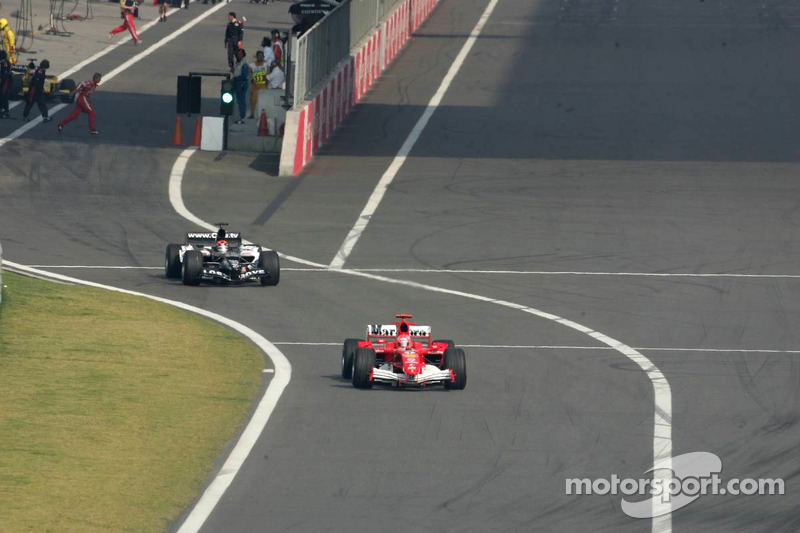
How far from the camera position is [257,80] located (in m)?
45.3

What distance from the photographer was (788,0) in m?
73.6

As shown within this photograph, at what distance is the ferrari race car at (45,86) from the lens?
48219 millimetres

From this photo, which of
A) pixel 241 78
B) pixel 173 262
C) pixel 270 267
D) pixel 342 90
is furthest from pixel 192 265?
pixel 342 90

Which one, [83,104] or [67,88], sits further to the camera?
[67,88]

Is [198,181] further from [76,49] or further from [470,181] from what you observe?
[76,49]

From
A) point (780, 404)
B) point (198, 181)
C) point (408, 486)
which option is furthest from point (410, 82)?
point (408, 486)

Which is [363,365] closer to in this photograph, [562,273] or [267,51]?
[562,273]

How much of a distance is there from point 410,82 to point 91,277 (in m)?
26.7

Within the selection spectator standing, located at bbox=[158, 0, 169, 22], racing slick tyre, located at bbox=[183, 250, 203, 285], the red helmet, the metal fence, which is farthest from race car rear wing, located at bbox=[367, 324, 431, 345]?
spectator standing, located at bbox=[158, 0, 169, 22]

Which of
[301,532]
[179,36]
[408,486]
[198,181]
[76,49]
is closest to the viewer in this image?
[301,532]

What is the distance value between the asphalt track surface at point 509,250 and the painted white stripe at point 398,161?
0.94 feet

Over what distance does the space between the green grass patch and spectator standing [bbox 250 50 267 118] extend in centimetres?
1912

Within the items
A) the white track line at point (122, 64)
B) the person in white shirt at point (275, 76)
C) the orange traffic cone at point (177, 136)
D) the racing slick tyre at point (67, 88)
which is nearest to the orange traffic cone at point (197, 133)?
the orange traffic cone at point (177, 136)

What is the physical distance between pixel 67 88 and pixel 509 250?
866 inches
